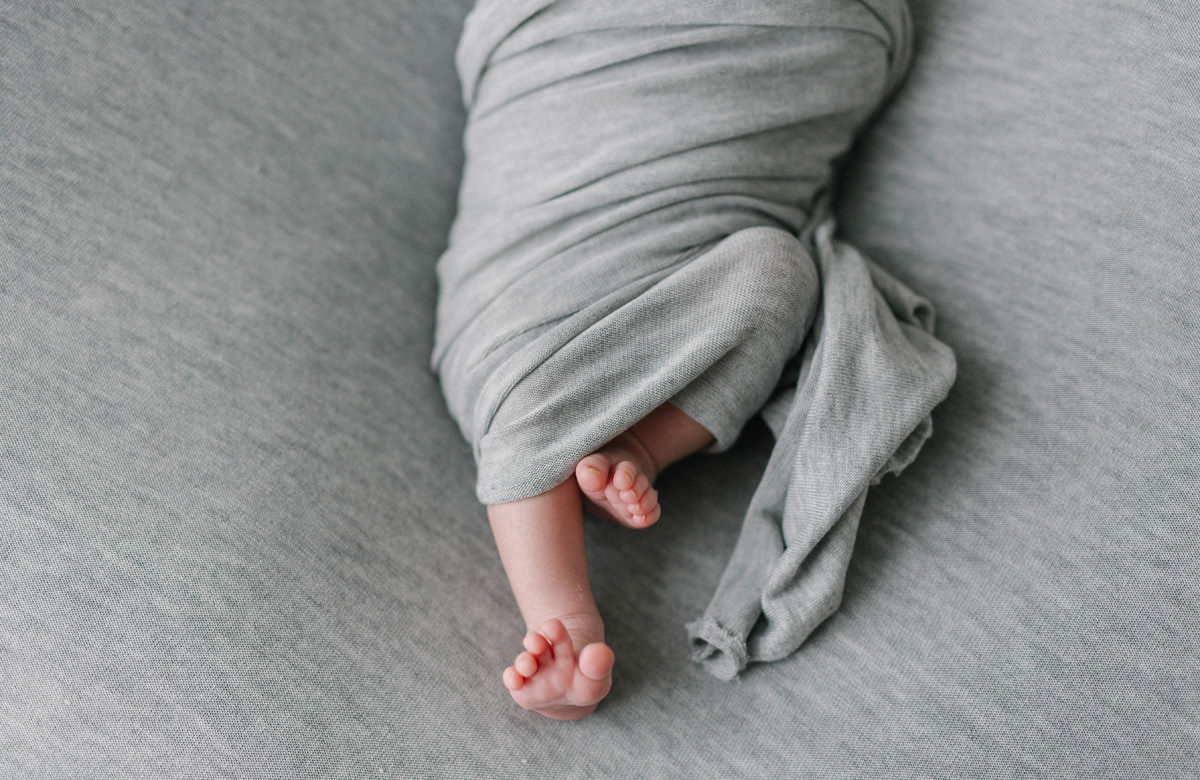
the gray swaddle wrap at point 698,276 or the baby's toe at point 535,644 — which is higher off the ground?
the gray swaddle wrap at point 698,276

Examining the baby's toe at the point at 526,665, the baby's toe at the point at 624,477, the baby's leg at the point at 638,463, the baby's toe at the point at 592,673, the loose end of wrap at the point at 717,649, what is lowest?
the loose end of wrap at the point at 717,649

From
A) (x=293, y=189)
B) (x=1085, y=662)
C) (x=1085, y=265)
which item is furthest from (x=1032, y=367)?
(x=293, y=189)

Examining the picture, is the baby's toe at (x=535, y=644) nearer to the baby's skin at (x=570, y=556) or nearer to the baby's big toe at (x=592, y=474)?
the baby's skin at (x=570, y=556)

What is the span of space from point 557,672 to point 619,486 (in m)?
0.16

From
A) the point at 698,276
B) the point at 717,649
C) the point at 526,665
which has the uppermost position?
the point at 698,276

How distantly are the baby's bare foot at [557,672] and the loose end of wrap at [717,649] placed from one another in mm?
98

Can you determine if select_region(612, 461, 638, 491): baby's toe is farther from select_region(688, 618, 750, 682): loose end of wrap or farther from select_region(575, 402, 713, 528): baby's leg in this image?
select_region(688, 618, 750, 682): loose end of wrap

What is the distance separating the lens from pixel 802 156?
829 mm

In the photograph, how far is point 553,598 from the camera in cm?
69

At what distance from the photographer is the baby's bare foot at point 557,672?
2.08 ft

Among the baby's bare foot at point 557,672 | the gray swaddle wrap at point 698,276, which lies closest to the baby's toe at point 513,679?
the baby's bare foot at point 557,672

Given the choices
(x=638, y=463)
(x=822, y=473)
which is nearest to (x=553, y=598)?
(x=638, y=463)

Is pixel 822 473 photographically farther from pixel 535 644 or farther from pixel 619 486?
pixel 535 644

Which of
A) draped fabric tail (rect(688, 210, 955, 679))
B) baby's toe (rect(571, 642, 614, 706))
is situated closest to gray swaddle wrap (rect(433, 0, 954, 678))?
draped fabric tail (rect(688, 210, 955, 679))
